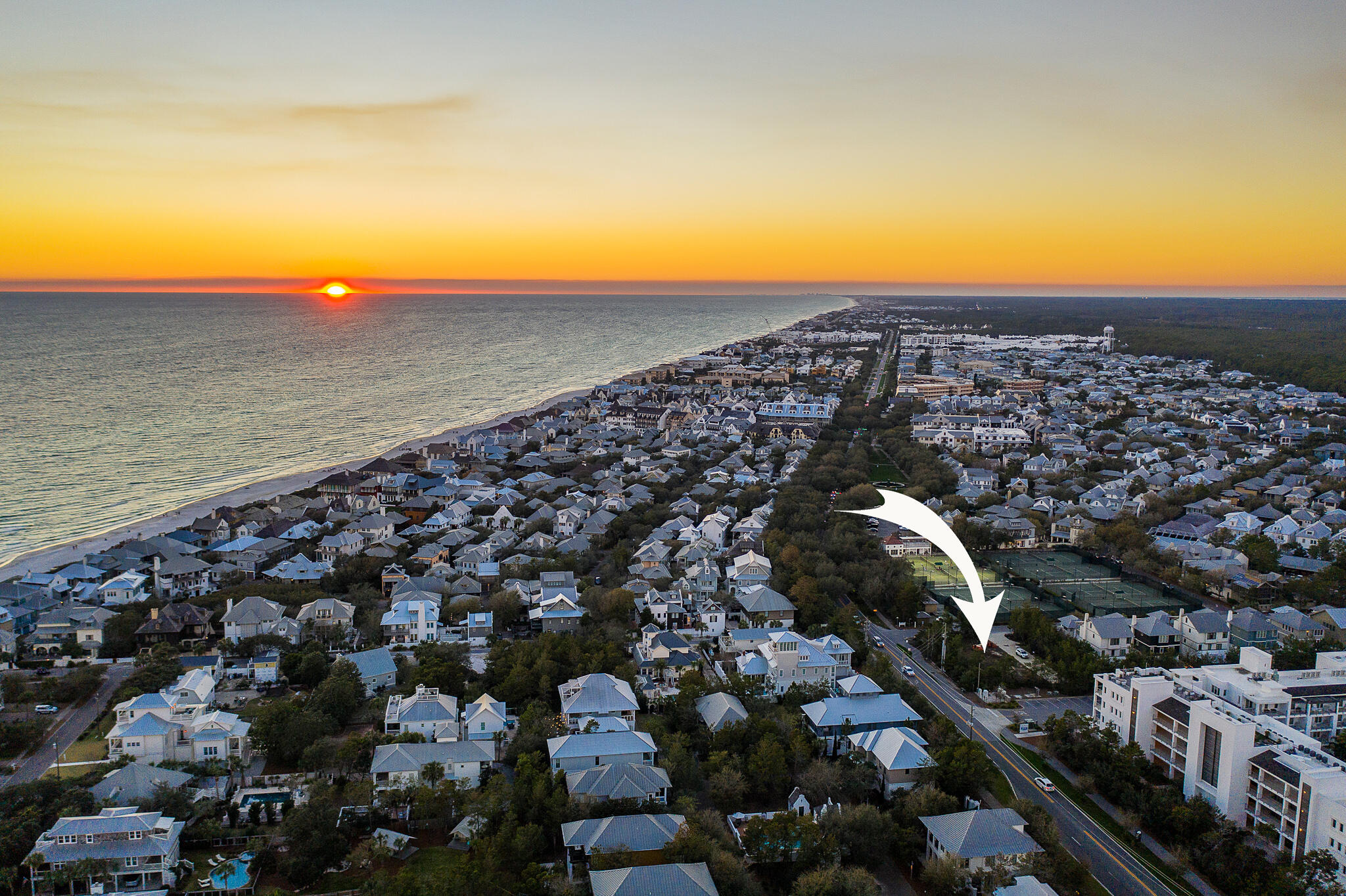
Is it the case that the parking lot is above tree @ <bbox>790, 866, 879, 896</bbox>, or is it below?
below

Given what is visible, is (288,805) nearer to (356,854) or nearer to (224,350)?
(356,854)

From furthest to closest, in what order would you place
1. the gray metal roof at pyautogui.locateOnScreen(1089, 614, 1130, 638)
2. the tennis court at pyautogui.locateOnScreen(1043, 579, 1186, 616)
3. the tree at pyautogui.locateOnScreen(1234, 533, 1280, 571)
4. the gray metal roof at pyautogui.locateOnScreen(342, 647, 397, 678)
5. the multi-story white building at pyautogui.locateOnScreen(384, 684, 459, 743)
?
the tree at pyautogui.locateOnScreen(1234, 533, 1280, 571)
the tennis court at pyautogui.locateOnScreen(1043, 579, 1186, 616)
the gray metal roof at pyautogui.locateOnScreen(1089, 614, 1130, 638)
the gray metal roof at pyautogui.locateOnScreen(342, 647, 397, 678)
the multi-story white building at pyautogui.locateOnScreen(384, 684, 459, 743)

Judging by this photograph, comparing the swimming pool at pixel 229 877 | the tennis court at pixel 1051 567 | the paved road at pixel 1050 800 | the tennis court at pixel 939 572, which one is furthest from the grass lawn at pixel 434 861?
the tennis court at pixel 1051 567

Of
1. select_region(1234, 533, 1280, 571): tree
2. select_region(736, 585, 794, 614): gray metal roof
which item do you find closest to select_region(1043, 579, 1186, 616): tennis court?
select_region(1234, 533, 1280, 571): tree

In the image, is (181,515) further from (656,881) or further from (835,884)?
(835,884)

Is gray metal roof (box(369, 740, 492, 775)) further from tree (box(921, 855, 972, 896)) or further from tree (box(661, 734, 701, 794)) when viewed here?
tree (box(921, 855, 972, 896))

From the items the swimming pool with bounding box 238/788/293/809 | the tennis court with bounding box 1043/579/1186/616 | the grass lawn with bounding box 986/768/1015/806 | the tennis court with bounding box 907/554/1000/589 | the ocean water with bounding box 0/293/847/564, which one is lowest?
the grass lawn with bounding box 986/768/1015/806
